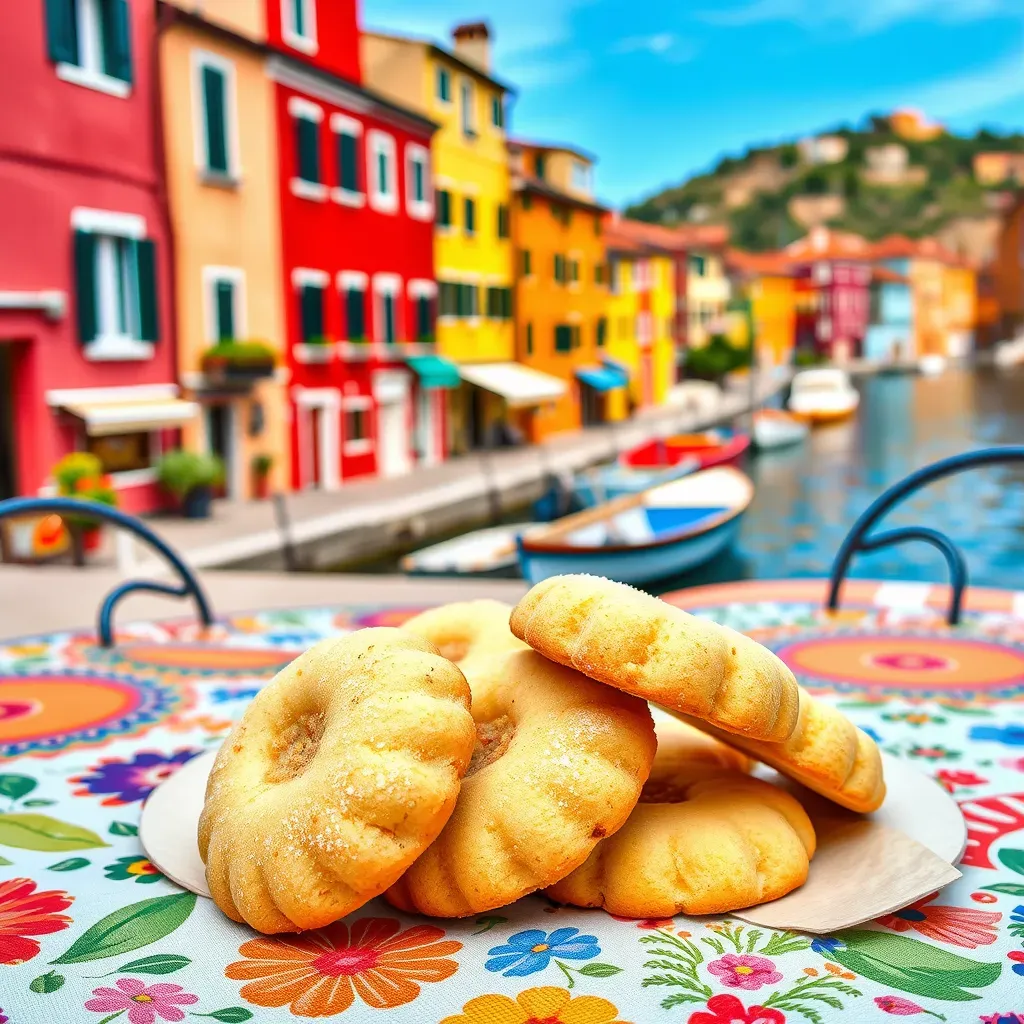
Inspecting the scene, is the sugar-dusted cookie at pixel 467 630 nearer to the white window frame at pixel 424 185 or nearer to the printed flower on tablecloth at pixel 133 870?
the printed flower on tablecloth at pixel 133 870

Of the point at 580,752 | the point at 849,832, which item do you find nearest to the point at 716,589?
the point at 849,832

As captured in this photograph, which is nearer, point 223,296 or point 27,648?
point 27,648

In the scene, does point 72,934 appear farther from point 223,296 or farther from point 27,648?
point 223,296

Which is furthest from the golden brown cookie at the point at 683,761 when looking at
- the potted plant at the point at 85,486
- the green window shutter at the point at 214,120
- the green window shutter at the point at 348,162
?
the green window shutter at the point at 348,162

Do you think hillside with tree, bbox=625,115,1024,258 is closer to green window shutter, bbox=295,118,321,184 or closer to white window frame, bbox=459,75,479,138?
white window frame, bbox=459,75,479,138

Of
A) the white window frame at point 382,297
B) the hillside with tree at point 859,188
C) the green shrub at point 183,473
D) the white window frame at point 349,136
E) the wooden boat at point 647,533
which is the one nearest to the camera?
the wooden boat at point 647,533

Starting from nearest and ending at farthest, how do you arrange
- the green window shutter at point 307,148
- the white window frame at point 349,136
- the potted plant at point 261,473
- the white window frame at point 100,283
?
the white window frame at point 100,283
the potted plant at point 261,473
the green window shutter at point 307,148
the white window frame at point 349,136
